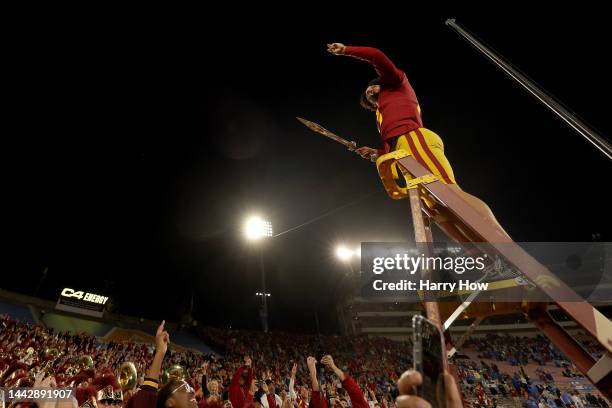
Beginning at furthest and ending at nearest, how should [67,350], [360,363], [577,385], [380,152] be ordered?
1. [360,363]
2. [577,385]
3. [67,350]
4. [380,152]

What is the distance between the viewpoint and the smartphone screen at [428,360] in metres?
1.10

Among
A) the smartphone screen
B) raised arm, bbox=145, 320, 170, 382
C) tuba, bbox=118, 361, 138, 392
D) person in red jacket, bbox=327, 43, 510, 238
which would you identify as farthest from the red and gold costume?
tuba, bbox=118, 361, 138, 392

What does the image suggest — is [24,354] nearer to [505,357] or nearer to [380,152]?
[380,152]

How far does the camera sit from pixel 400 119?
339cm

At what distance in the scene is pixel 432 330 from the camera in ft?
4.21

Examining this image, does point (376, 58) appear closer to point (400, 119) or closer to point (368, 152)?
point (400, 119)

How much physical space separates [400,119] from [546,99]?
1500mm

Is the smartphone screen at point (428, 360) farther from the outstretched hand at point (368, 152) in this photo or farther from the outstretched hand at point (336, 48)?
the outstretched hand at point (368, 152)

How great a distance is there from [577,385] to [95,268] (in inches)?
1508

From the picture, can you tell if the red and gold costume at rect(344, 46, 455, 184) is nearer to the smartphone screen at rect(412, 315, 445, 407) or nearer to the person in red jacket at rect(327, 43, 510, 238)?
the person in red jacket at rect(327, 43, 510, 238)

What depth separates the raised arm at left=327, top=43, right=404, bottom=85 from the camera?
128 inches

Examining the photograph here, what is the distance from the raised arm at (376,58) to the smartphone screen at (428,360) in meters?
2.75

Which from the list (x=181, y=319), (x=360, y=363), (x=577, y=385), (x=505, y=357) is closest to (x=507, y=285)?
(x=577, y=385)

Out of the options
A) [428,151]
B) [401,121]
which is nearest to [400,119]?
[401,121]
